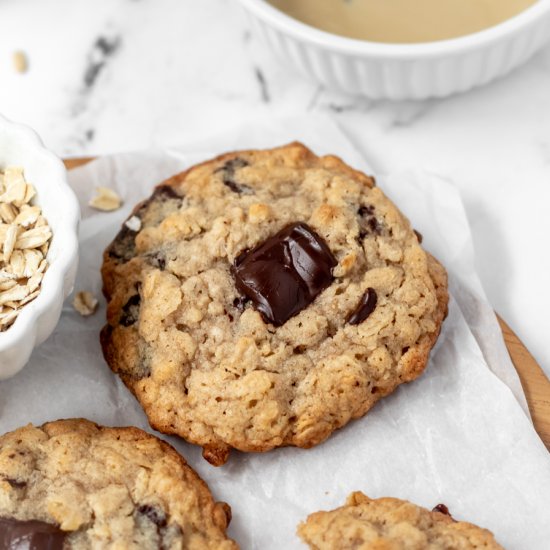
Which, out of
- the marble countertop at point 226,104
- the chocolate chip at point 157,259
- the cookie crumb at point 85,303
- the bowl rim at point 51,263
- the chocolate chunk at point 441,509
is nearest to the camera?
the bowl rim at point 51,263

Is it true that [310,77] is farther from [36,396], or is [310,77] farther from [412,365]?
[36,396]

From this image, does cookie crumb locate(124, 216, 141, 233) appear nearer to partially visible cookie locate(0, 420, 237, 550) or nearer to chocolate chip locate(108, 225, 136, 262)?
chocolate chip locate(108, 225, 136, 262)

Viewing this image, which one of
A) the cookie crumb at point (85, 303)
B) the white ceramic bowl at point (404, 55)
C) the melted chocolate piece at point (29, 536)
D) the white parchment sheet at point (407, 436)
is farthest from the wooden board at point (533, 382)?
the melted chocolate piece at point (29, 536)

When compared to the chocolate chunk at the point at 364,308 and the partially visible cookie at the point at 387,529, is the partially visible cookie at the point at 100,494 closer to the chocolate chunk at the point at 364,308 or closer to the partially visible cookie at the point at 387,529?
the partially visible cookie at the point at 387,529

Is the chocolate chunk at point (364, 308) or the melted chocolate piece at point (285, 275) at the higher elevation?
the melted chocolate piece at point (285, 275)

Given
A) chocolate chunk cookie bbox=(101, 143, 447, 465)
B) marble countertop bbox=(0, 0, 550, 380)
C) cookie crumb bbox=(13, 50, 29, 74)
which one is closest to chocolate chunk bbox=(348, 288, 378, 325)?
chocolate chunk cookie bbox=(101, 143, 447, 465)

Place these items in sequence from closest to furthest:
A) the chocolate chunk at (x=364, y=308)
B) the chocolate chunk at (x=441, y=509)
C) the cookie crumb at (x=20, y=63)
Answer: the chocolate chunk at (x=441, y=509) < the chocolate chunk at (x=364, y=308) < the cookie crumb at (x=20, y=63)
